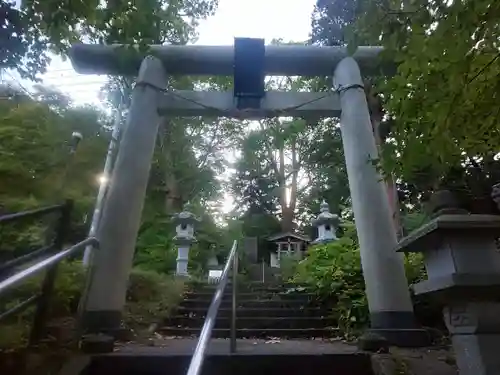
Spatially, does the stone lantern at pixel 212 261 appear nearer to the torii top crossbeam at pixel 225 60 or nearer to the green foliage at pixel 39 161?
the green foliage at pixel 39 161

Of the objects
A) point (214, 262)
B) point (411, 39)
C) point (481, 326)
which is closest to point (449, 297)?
point (481, 326)

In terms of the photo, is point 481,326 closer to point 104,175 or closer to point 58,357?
point 58,357

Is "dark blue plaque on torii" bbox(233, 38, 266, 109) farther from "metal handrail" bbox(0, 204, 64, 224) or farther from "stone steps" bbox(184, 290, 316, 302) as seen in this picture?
"metal handrail" bbox(0, 204, 64, 224)

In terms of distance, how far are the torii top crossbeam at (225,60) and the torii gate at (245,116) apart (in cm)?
1

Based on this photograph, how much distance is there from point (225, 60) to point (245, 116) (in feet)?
2.76

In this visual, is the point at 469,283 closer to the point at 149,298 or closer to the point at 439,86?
the point at 439,86

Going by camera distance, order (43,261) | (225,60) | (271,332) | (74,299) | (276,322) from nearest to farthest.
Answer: (43,261) → (74,299) → (271,332) → (276,322) → (225,60)

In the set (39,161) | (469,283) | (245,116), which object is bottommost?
(469,283)

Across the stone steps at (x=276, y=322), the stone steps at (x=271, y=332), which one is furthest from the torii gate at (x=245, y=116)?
the stone steps at (x=276, y=322)

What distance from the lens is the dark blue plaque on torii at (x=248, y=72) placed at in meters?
5.39

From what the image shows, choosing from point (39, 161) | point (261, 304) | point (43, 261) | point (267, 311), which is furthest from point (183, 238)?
point (43, 261)

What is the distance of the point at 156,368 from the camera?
281cm

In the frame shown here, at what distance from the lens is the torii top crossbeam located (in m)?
5.29

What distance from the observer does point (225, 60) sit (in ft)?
18.0
